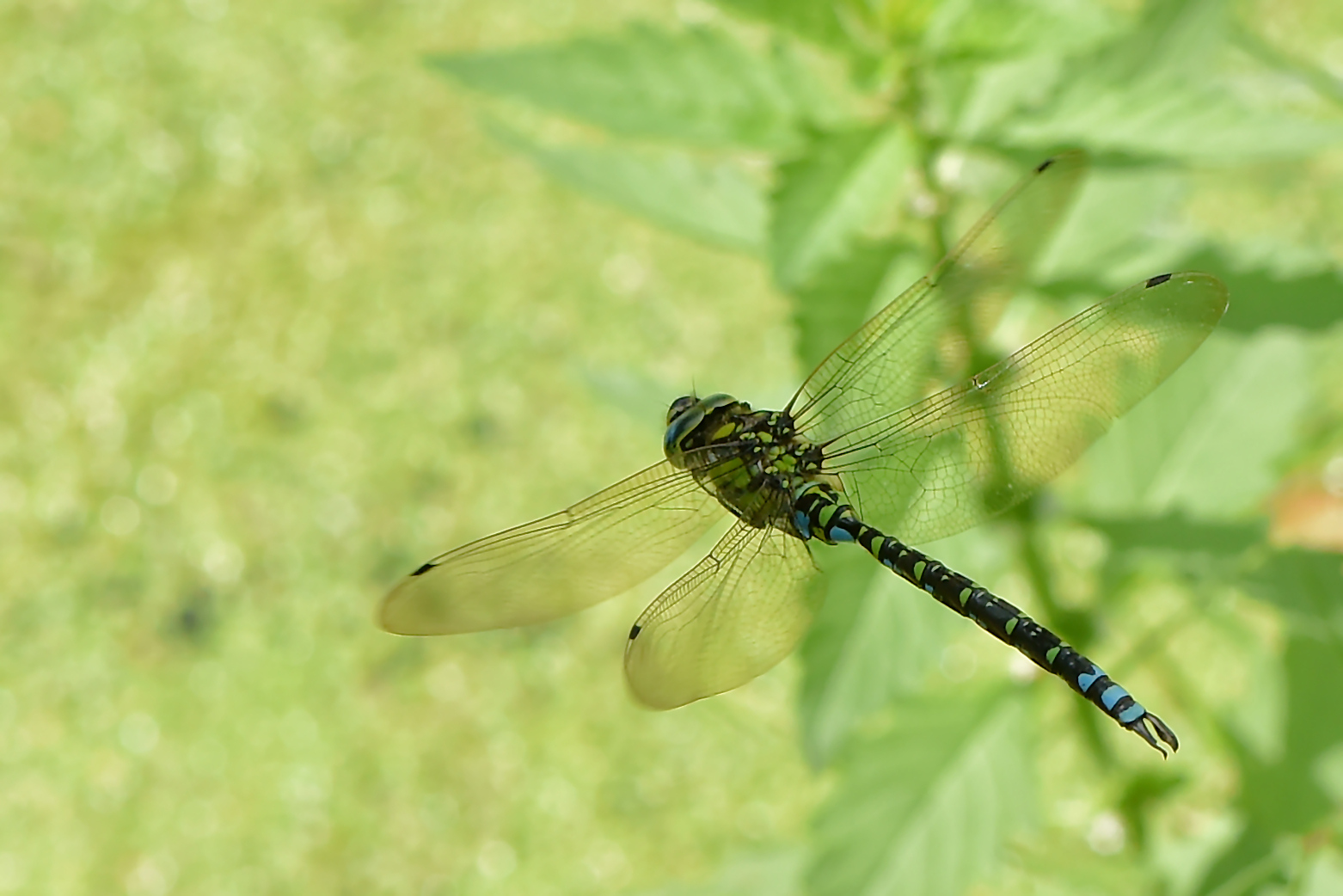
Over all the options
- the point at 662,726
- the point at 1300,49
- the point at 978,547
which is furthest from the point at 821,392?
the point at 1300,49

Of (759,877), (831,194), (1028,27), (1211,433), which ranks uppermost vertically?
(1028,27)

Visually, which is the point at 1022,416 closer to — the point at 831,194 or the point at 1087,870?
the point at 831,194

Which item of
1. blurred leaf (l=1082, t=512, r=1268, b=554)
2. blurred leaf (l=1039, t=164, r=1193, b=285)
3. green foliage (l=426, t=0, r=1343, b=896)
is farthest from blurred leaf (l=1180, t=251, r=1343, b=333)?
blurred leaf (l=1082, t=512, r=1268, b=554)

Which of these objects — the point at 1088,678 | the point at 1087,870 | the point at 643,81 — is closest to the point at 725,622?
the point at 1088,678

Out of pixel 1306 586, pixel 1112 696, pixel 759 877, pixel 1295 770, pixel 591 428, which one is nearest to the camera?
pixel 1112 696

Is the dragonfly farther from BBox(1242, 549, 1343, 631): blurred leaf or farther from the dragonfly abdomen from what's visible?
BBox(1242, 549, 1343, 631): blurred leaf

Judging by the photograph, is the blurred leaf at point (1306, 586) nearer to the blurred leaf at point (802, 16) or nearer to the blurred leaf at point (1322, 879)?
the blurred leaf at point (1322, 879)
